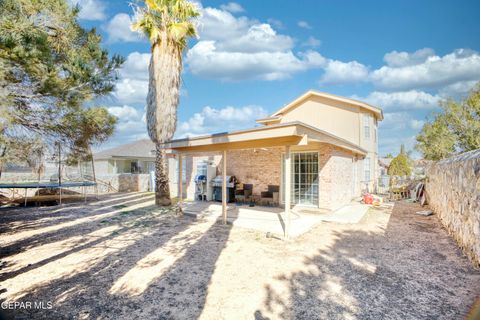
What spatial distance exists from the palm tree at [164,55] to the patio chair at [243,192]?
3.51 metres

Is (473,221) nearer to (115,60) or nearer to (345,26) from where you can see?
(115,60)

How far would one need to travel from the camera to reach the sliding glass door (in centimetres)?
1046

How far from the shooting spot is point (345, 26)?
16766 millimetres

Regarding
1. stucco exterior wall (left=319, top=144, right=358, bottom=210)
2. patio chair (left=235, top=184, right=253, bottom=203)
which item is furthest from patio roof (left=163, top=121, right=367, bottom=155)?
patio chair (left=235, top=184, right=253, bottom=203)

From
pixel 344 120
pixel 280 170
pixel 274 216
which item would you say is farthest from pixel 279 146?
pixel 344 120

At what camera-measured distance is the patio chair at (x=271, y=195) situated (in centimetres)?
1107

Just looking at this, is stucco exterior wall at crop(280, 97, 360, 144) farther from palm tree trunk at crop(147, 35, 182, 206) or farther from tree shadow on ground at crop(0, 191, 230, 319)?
tree shadow on ground at crop(0, 191, 230, 319)

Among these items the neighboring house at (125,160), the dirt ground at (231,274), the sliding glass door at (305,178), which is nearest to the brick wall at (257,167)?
the sliding glass door at (305,178)

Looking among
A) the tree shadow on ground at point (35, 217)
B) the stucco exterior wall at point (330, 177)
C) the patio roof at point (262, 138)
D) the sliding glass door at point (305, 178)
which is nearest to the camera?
the patio roof at point (262, 138)

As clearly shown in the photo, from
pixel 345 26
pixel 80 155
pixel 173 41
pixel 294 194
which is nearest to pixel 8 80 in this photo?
pixel 80 155

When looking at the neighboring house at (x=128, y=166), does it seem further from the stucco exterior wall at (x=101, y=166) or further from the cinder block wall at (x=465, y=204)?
the cinder block wall at (x=465, y=204)

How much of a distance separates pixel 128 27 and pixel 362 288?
12.7 meters

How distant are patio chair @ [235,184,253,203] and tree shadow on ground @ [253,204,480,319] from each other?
19.4 ft

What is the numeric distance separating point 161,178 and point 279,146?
604 centimetres
